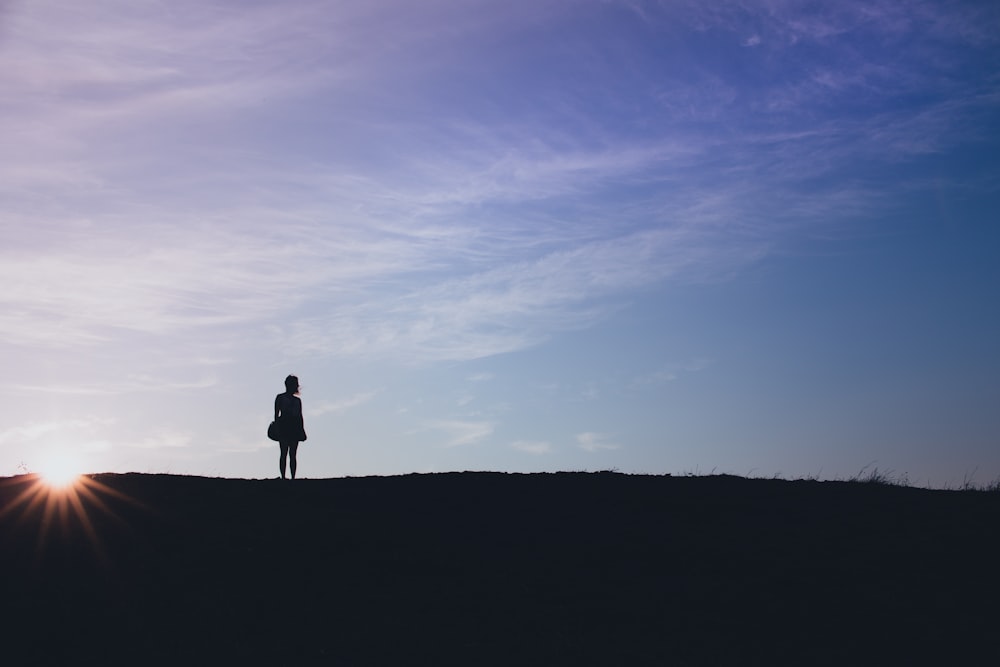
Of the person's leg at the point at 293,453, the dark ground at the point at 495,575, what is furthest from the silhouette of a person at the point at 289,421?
the dark ground at the point at 495,575

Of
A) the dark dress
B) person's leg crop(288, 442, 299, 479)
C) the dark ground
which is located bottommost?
the dark ground

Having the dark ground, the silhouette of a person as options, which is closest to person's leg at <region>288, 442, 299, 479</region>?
the silhouette of a person

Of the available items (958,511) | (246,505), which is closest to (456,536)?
(246,505)

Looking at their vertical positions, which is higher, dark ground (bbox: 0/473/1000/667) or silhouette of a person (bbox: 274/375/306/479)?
silhouette of a person (bbox: 274/375/306/479)

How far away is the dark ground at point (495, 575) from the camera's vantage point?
43.0ft

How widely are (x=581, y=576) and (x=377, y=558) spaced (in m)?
3.22

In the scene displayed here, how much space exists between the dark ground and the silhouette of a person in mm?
1274

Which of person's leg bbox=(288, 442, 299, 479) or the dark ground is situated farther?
person's leg bbox=(288, 442, 299, 479)

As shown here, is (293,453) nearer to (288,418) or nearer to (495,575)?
(288,418)

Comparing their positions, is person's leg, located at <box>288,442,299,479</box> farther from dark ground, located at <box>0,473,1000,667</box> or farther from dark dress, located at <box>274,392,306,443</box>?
dark ground, located at <box>0,473,1000,667</box>

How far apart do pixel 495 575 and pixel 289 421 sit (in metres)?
6.96

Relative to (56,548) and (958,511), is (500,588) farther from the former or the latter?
(958,511)

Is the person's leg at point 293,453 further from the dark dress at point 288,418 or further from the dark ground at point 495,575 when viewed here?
the dark ground at point 495,575

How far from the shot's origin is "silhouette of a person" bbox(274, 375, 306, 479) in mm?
20562
